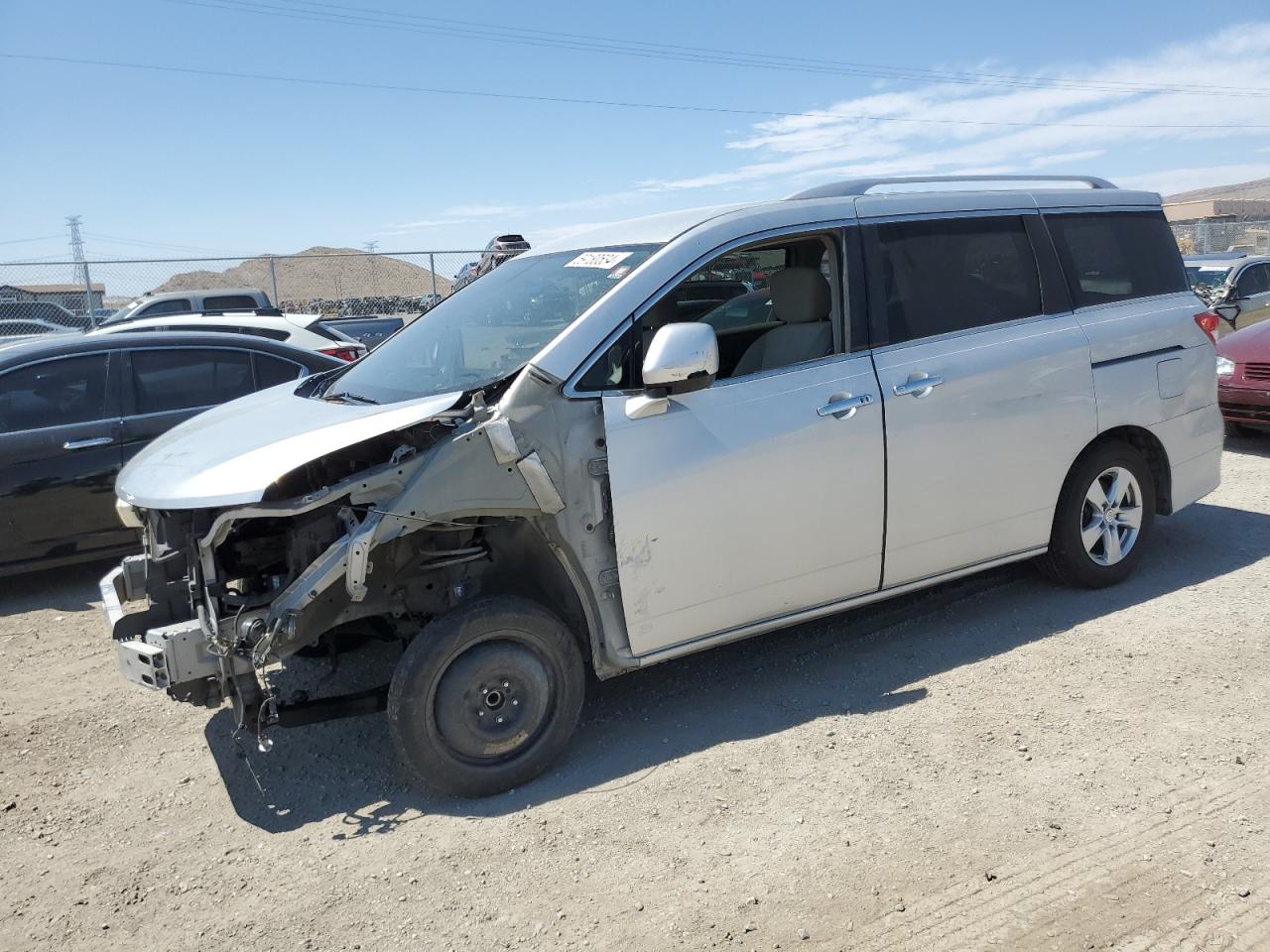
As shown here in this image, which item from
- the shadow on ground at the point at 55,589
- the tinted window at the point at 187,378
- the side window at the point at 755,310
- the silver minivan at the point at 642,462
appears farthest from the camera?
the tinted window at the point at 187,378

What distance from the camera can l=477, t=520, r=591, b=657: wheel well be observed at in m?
3.68

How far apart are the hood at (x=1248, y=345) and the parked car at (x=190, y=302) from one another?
13.3m

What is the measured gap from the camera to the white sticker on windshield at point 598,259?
4.04m

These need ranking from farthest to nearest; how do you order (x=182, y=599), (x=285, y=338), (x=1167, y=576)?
1. (x=285, y=338)
2. (x=1167, y=576)
3. (x=182, y=599)

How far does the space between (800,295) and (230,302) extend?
16807mm

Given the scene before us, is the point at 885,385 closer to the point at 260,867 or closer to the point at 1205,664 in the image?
the point at 1205,664

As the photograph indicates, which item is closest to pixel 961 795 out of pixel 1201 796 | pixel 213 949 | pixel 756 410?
pixel 1201 796

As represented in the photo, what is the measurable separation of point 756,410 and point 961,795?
1.59 metres

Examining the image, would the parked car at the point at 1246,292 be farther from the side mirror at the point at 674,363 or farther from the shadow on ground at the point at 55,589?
the shadow on ground at the point at 55,589

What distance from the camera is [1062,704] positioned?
4.03m

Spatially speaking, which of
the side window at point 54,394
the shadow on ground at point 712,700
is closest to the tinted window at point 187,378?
the side window at point 54,394

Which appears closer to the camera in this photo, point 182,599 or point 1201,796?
point 1201,796

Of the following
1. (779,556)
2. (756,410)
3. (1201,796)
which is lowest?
(1201,796)

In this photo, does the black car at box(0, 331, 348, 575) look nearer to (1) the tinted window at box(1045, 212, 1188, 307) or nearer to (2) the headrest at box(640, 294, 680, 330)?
(2) the headrest at box(640, 294, 680, 330)
